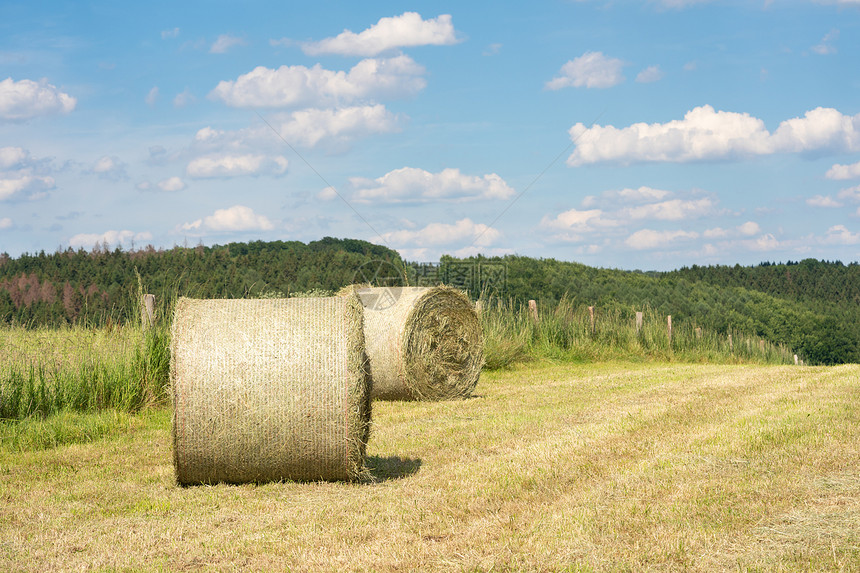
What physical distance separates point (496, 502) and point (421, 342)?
6.67m


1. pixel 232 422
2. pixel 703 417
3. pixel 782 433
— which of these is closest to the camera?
pixel 232 422

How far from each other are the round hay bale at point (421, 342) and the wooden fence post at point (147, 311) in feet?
10.00

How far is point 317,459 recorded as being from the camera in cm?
629

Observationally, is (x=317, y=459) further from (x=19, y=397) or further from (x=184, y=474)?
(x=19, y=397)

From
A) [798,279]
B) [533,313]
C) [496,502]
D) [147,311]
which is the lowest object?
[496,502]

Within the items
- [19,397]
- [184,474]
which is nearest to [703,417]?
[184,474]

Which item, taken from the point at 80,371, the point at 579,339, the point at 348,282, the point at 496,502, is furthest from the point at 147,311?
the point at 579,339

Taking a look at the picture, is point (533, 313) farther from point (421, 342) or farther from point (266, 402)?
point (266, 402)

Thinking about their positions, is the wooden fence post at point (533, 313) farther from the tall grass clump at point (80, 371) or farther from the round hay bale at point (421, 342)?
the tall grass clump at point (80, 371)

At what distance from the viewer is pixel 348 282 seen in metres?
17.2

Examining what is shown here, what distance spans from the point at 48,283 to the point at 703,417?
21853 mm

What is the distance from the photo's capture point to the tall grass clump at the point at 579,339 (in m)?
17.4

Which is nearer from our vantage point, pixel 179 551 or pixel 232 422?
pixel 179 551

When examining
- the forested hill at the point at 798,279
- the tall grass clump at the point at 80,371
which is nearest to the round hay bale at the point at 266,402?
the tall grass clump at the point at 80,371
